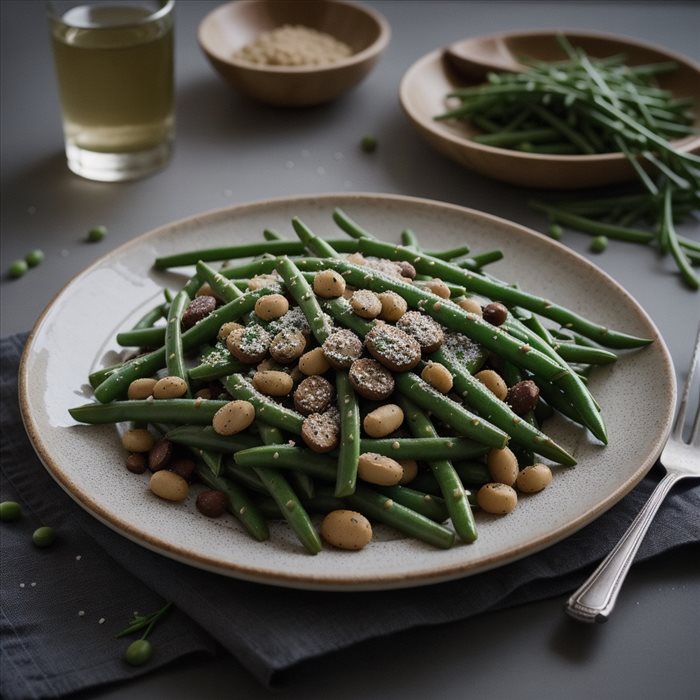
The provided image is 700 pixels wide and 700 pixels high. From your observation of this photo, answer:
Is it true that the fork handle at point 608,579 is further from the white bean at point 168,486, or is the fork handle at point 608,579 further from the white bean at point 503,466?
the white bean at point 168,486

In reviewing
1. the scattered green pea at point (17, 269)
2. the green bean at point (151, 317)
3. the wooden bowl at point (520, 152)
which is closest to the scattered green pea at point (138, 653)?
the green bean at point (151, 317)

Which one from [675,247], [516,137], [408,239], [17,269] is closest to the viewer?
[408,239]

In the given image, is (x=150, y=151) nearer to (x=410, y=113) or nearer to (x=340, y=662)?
(x=410, y=113)

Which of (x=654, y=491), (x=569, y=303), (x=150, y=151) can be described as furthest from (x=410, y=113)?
(x=654, y=491)

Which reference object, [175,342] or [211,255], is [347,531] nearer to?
[175,342]

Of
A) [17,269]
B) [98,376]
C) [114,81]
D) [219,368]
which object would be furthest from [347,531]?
[114,81]

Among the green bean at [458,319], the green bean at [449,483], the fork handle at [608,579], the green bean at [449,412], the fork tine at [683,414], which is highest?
the green bean at [458,319]

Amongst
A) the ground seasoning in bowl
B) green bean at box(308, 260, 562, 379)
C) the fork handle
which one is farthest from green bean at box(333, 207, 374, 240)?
the ground seasoning in bowl

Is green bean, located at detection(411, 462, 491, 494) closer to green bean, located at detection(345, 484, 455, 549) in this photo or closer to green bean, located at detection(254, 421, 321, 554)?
green bean, located at detection(345, 484, 455, 549)
